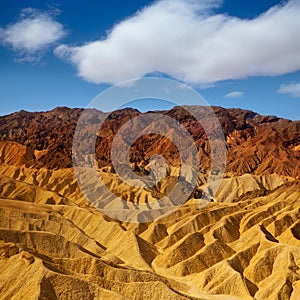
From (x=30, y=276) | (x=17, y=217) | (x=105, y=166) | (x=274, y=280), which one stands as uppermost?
(x=105, y=166)

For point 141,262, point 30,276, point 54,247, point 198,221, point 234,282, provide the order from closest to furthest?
point 30,276 < point 234,282 < point 54,247 < point 141,262 < point 198,221

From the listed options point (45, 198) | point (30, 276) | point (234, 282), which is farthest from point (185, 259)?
point (45, 198)

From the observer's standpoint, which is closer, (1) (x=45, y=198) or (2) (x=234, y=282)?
(2) (x=234, y=282)

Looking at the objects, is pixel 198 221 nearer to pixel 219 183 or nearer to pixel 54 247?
pixel 54 247

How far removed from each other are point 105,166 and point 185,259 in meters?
106

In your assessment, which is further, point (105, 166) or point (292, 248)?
point (105, 166)

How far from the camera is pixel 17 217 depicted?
303ft

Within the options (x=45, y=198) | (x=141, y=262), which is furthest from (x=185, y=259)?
(x=45, y=198)

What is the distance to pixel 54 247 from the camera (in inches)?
2847

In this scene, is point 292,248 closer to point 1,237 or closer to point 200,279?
point 200,279

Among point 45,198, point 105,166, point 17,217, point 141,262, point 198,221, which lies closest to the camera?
point 141,262

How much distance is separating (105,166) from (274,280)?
415 ft

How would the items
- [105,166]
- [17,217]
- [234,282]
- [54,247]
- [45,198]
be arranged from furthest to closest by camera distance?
1. [105,166]
2. [45,198]
3. [17,217]
4. [54,247]
5. [234,282]

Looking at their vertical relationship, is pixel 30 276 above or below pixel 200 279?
above
